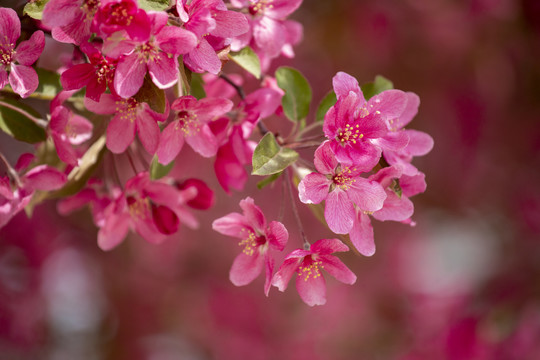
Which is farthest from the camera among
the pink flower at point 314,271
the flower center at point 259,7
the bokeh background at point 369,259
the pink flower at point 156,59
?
the bokeh background at point 369,259

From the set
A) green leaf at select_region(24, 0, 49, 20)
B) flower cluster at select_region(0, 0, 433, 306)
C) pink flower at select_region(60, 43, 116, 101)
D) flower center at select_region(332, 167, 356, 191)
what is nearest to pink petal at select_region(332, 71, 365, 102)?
flower cluster at select_region(0, 0, 433, 306)

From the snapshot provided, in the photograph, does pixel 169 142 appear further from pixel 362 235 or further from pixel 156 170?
pixel 362 235

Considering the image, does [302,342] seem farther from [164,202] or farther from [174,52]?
[174,52]

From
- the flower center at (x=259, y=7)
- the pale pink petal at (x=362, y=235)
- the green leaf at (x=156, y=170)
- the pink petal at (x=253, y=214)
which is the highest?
the flower center at (x=259, y=7)

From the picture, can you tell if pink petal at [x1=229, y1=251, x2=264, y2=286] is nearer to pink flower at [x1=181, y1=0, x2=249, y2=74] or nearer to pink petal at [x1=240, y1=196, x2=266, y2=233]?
pink petal at [x1=240, y1=196, x2=266, y2=233]

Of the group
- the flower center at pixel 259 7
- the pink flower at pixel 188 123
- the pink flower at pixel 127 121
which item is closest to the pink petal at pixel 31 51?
the pink flower at pixel 127 121

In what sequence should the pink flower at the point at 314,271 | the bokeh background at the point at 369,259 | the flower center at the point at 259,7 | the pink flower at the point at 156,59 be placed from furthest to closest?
the bokeh background at the point at 369,259
the flower center at the point at 259,7
the pink flower at the point at 314,271
the pink flower at the point at 156,59

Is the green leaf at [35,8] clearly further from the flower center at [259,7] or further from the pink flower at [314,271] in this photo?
the pink flower at [314,271]
